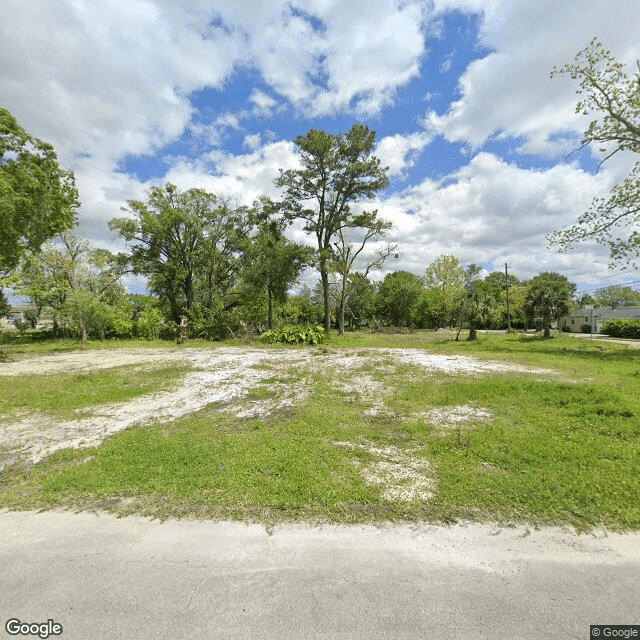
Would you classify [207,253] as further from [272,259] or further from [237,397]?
[237,397]

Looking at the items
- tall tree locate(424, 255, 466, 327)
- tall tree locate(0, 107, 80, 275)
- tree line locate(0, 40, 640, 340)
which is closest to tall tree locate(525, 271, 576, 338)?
tree line locate(0, 40, 640, 340)

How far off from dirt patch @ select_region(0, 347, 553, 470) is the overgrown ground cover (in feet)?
1.24

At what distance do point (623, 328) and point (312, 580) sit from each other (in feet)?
136

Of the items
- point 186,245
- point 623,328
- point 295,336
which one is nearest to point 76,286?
point 186,245

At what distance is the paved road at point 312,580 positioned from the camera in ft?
7.07

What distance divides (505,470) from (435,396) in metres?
3.39

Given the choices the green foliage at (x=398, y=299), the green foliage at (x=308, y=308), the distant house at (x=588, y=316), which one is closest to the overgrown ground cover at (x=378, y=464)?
the green foliage at (x=308, y=308)

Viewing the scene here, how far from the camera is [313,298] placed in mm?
51344

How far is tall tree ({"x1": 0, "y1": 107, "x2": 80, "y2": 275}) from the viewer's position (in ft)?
42.9

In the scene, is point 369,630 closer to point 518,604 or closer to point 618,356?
point 518,604

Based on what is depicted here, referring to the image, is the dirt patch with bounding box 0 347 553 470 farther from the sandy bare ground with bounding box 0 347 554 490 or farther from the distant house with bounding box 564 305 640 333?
the distant house with bounding box 564 305 640 333

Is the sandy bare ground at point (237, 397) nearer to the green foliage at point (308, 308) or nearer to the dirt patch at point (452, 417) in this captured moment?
the dirt patch at point (452, 417)

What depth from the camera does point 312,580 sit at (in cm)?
253

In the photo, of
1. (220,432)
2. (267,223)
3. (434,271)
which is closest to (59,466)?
(220,432)
